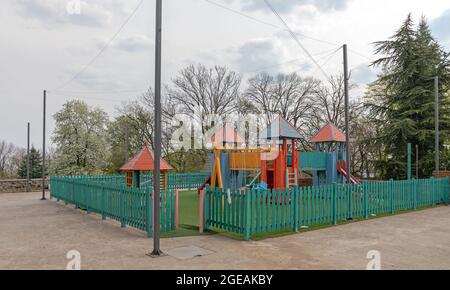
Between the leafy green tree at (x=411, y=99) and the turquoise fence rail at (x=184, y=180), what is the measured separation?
1382cm

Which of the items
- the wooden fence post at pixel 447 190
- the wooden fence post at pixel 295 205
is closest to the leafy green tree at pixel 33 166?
the wooden fence post at pixel 295 205

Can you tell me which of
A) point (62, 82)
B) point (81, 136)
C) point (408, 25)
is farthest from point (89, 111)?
point (408, 25)

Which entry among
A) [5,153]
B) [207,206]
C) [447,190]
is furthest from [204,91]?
[5,153]

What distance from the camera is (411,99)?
24.9 metres

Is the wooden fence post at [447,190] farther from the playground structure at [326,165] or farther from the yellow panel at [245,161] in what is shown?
the yellow panel at [245,161]

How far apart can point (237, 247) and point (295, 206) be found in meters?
2.75

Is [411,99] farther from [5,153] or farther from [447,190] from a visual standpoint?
[5,153]

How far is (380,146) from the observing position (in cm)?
2720

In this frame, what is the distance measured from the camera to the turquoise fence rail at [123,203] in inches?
378

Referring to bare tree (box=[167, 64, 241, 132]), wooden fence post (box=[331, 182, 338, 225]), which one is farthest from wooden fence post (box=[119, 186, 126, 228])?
bare tree (box=[167, 64, 241, 132])

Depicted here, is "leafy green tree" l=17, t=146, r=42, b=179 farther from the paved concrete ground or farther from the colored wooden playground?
the paved concrete ground

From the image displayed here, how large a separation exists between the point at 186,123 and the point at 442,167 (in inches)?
994
